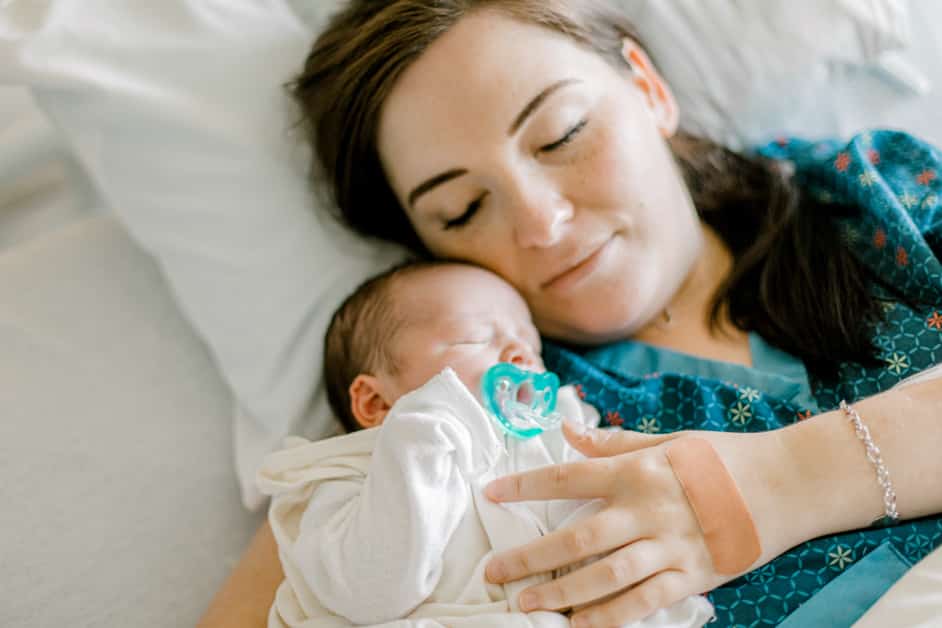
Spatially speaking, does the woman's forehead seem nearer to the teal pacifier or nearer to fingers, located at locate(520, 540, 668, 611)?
the teal pacifier

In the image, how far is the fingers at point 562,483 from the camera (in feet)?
3.72

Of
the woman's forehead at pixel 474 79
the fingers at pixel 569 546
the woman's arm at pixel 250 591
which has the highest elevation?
the woman's forehead at pixel 474 79

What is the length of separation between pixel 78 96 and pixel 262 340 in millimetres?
534

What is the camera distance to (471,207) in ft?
4.93

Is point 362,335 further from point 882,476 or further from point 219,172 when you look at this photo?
point 882,476

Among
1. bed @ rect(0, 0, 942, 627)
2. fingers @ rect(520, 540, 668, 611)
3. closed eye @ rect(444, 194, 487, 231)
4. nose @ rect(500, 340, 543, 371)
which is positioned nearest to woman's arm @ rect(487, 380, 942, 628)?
fingers @ rect(520, 540, 668, 611)

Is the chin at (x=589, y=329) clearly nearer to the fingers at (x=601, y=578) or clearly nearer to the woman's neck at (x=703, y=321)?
the woman's neck at (x=703, y=321)

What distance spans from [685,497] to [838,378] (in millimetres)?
464

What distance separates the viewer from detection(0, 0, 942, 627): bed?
4.58 ft

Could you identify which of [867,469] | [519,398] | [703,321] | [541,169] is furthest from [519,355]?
[867,469]

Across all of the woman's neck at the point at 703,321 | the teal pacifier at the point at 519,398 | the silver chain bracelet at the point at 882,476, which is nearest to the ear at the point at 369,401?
the teal pacifier at the point at 519,398

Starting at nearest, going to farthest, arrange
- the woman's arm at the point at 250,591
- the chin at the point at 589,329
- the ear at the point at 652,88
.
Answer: the woman's arm at the point at 250,591 → the chin at the point at 589,329 → the ear at the point at 652,88

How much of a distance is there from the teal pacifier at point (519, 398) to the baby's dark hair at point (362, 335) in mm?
163

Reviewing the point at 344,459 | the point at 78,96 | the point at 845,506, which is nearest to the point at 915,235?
the point at 845,506
